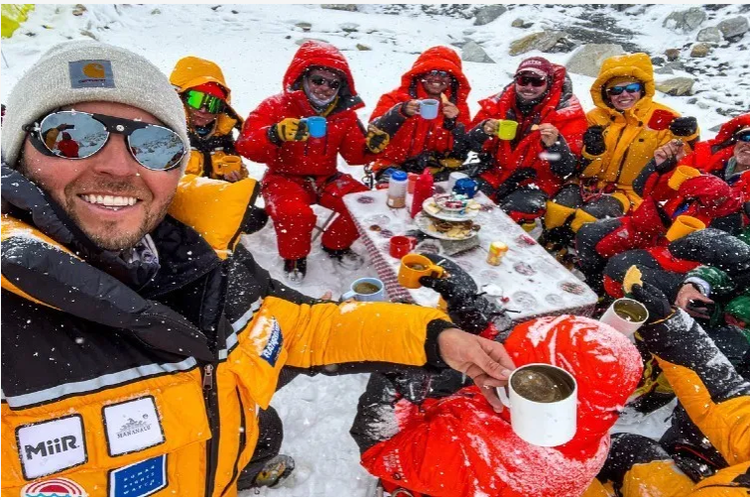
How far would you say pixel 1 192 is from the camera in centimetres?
123

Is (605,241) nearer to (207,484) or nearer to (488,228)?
(488,228)

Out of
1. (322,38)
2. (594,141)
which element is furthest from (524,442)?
(322,38)

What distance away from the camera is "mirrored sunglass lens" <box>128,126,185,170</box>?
1.48 metres

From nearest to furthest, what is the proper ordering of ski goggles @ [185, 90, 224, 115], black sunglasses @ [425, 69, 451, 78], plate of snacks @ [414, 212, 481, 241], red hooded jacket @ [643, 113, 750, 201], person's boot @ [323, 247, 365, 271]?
plate of snacks @ [414, 212, 481, 241] < red hooded jacket @ [643, 113, 750, 201] < ski goggles @ [185, 90, 224, 115] < person's boot @ [323, 247, 365, 271] < black sunglasses @ [425, 69, 451, 78]

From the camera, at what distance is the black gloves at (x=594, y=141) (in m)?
4.68

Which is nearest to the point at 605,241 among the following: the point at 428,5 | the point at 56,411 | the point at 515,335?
the point at 515,335

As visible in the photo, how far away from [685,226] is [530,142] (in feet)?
6.11

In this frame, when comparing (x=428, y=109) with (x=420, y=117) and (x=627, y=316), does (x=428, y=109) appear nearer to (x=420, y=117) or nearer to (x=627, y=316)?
(x=420, y=117)

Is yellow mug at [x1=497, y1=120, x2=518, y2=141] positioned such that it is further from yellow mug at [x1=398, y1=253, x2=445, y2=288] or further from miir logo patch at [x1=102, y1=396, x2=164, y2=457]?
miir logo patch at [x1=102, y1=396, x2=164, y2=457]

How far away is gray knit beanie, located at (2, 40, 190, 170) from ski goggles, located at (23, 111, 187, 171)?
50 mm

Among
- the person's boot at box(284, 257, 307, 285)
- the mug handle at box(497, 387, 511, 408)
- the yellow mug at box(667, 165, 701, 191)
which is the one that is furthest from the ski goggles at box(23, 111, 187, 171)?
the yellow mug at box(667, 165, 701, 191)

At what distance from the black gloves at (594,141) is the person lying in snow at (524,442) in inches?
138

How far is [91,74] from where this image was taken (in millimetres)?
1434

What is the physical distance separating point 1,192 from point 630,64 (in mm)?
5061
